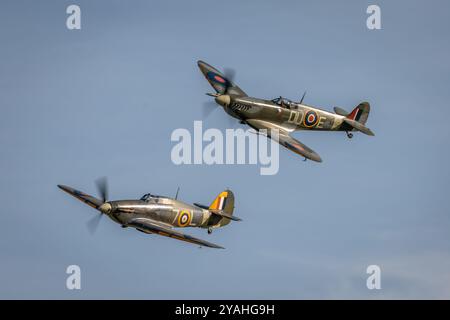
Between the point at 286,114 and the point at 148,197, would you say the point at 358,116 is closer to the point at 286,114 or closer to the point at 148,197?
the point at 286,114

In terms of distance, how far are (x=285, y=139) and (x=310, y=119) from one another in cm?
343

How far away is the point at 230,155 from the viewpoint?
60.6 meters

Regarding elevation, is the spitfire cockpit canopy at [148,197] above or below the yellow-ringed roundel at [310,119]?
below

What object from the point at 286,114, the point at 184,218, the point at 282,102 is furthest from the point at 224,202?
the point at 282,102

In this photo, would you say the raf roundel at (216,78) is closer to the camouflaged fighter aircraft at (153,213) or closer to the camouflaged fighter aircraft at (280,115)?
the camouflaged fighter aircraft at (280,115)

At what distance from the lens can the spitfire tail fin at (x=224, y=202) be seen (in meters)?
65.4

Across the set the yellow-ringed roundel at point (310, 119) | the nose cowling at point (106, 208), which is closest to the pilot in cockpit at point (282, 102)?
the yellow-ringed roundel at point (310, 119)

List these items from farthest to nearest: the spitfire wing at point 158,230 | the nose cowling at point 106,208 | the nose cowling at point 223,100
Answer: the nose cowling at point 223,100 < the nose cowling at point 106,208 < the spitfire wing at point 158,230

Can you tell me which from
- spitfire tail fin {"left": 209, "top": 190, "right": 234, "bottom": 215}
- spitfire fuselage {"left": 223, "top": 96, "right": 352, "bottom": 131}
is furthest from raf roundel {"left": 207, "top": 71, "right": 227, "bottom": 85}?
spitfire tail fin {"left": 209, "top": 190, "right": 234, "bottom": 215}

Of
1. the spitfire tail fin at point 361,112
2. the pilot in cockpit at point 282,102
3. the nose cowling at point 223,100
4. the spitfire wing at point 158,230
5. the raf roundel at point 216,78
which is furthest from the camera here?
the spitfire tail fin at point 361,112

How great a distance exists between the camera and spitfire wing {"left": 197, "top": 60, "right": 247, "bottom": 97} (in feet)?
210

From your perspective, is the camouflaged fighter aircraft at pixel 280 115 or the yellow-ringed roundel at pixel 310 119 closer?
the camouflaged fighter aircraft at pixel 280 115

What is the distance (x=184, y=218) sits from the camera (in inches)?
2403
